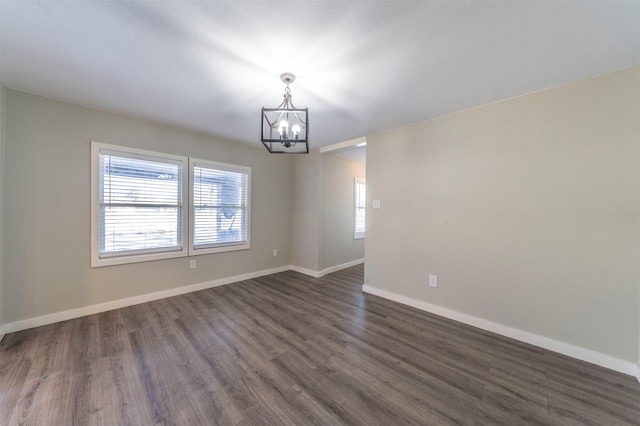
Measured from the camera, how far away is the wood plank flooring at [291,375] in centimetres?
143

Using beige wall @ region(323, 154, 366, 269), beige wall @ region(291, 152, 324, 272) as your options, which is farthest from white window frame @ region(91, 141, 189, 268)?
beige wall @ region(323, 154, 366, 269)

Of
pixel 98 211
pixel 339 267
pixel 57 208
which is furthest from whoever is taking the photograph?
pixel 339 267

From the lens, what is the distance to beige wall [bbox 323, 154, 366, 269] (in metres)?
4.54

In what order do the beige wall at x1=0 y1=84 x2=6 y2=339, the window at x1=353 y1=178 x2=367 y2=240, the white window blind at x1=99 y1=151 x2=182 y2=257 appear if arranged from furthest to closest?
the window at x1=353 y1=178 x2=367 y2=240 → the white window blind at x1=99 y1=151 x2=182 y2=257 → the beige wall at x1=0 y1=84 x2=6 y2=339

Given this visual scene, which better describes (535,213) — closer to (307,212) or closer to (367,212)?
(367,212)

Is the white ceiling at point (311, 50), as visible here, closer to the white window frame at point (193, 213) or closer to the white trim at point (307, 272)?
the white window frame at point (193, 213)

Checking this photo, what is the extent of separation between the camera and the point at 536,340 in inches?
86.5

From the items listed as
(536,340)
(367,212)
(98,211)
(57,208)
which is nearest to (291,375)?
(536,340)

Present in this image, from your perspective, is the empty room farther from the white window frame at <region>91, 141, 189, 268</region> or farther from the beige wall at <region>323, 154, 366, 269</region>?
the beige wall at <region>323, 154, 366, 269</region>

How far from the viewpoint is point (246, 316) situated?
274cm

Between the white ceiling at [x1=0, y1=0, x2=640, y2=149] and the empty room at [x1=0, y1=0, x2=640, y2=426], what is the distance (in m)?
0.02

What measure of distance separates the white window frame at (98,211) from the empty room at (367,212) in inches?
0.9

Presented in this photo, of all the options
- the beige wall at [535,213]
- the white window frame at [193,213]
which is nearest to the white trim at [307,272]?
the white window frame at [193,213]

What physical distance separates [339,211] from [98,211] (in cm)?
367
